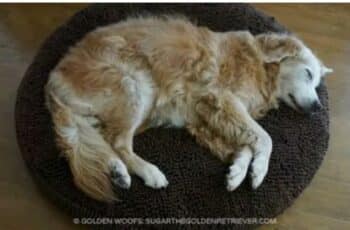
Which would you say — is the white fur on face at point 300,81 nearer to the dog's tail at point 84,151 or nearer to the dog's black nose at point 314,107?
the dog's black nose at point 314,107

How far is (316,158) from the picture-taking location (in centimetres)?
283

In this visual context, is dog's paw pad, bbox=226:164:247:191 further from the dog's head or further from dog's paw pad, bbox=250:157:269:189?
the dog's head

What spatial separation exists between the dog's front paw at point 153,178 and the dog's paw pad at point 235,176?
0.97 feet

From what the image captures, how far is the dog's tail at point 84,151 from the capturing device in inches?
98.7

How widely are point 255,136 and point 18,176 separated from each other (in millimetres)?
1256

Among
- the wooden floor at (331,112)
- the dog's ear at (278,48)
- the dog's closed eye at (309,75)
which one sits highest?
the dog's ear at (278,48)

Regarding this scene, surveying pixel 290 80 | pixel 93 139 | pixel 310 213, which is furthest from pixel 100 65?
pixel 310 213

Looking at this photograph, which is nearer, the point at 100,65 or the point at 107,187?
the point at 107,187

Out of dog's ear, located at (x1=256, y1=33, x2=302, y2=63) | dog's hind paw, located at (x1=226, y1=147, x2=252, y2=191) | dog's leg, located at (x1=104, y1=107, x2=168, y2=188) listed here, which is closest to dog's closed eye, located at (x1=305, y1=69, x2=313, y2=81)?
dog's ear, located at (x1=256, y1=33, x2=302, y2=63)

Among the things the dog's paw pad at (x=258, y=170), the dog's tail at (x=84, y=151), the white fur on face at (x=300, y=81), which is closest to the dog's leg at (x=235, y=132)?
the dog's paw pad at (x=258, y=170)

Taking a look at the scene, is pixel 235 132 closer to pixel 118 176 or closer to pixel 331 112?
pixel 118 176

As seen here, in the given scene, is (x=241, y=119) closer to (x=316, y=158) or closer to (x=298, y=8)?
(x=316, y=158)

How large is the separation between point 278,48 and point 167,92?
2.14ft

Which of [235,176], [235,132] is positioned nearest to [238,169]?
[235,176]
